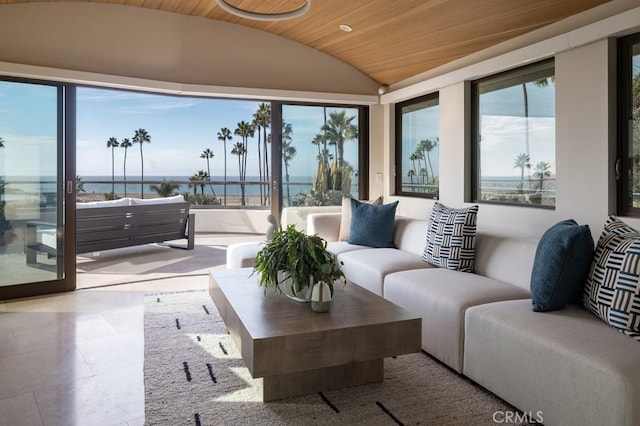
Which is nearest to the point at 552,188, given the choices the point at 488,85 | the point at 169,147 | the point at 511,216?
the point at 511,216

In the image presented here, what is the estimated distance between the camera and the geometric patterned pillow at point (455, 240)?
3.34 meters

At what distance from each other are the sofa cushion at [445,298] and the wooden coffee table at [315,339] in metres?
0.36

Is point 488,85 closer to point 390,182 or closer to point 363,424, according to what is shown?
point 390,182

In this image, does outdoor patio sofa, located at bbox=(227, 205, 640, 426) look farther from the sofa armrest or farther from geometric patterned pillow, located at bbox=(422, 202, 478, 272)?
the sofa armrest

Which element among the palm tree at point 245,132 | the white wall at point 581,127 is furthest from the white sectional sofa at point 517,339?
the palm tree at point 245,132

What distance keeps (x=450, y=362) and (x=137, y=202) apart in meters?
5.50

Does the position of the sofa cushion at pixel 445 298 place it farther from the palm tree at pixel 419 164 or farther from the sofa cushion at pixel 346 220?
the palm tree at pixel 419 164

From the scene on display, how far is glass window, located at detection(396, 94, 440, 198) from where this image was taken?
16.9ft

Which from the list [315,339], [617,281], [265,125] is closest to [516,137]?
[617,281]

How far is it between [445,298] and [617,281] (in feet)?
2.90

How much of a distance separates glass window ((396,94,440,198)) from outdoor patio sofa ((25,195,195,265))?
11.9 feet

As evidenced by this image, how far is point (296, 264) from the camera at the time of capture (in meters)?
2.46

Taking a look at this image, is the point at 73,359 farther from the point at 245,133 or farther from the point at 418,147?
the point at 245,133

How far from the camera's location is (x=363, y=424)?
6.64 ft
